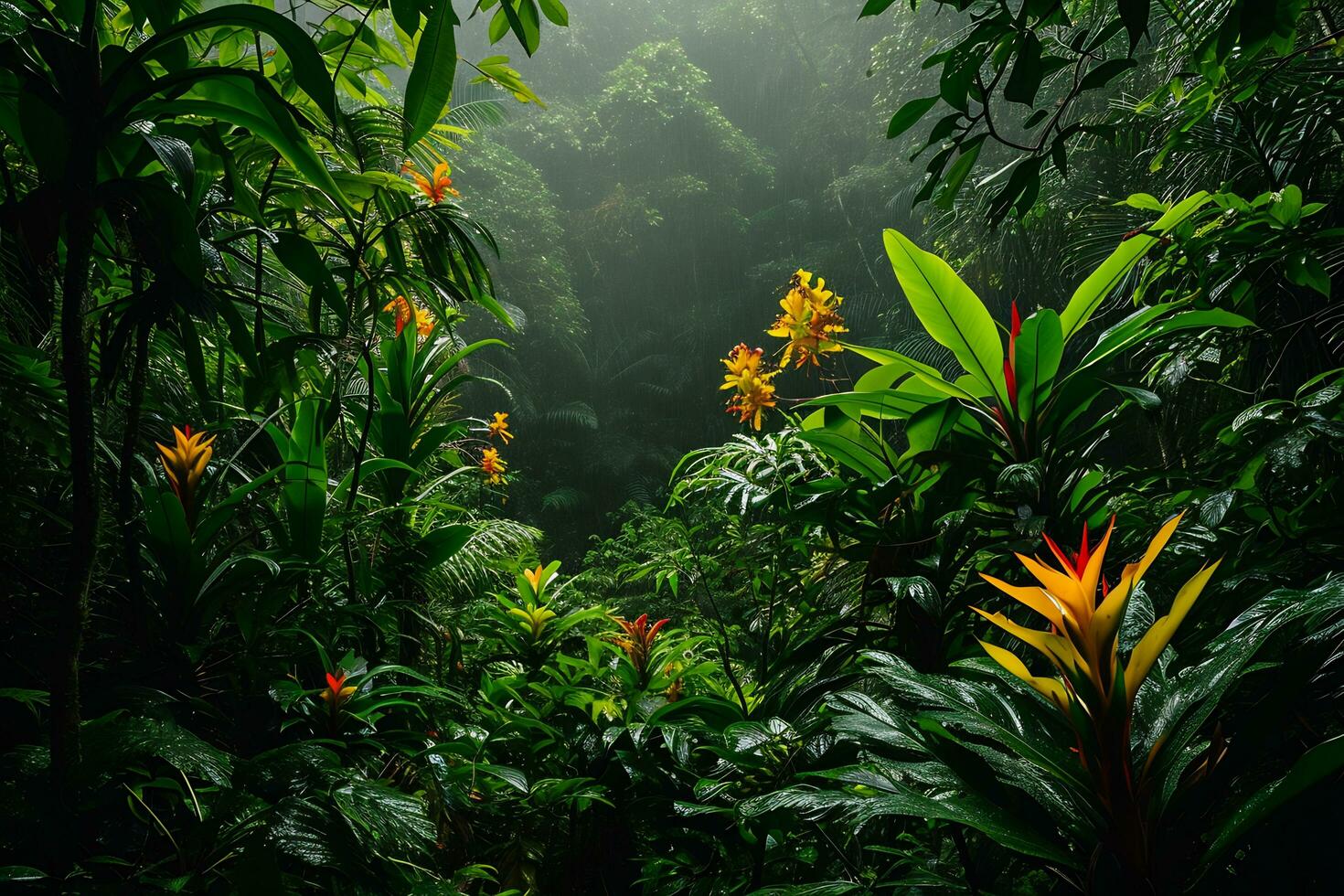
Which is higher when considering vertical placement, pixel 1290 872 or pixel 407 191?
pixel 407 191

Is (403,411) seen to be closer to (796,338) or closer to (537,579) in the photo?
(537,579)

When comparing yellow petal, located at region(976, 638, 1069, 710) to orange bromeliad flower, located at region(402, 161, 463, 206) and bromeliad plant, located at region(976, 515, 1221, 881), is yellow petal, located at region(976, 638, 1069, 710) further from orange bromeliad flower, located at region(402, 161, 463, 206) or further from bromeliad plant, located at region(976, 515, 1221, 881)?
orange bromeliad flower, located at region(402, 161, 463, 206)

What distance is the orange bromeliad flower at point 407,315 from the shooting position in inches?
62.3

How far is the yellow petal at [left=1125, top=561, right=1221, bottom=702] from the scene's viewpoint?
42 centimetres

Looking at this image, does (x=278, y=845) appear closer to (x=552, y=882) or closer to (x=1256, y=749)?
(x=552, y=882)

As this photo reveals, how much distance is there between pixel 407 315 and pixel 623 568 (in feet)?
2.47

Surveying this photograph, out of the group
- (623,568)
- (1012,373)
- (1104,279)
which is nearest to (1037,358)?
(1012,373)

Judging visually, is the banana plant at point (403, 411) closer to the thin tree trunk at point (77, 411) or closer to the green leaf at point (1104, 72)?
the thin tree trunk at point (77, 411)

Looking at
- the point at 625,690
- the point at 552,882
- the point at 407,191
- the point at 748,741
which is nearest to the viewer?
the point at 748,741

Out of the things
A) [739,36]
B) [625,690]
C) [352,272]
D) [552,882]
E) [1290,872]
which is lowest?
[552,882]

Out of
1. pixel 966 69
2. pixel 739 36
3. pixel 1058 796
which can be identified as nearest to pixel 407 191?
pixel 966 69

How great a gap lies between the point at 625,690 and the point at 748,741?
46cm

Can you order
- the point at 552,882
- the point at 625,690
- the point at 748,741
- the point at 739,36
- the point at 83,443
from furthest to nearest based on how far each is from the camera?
the point at 739,36 < the point at 625,690 < the point at 552,882 < the point at 748,741 < the point at 83,443

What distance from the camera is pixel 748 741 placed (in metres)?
0.74
